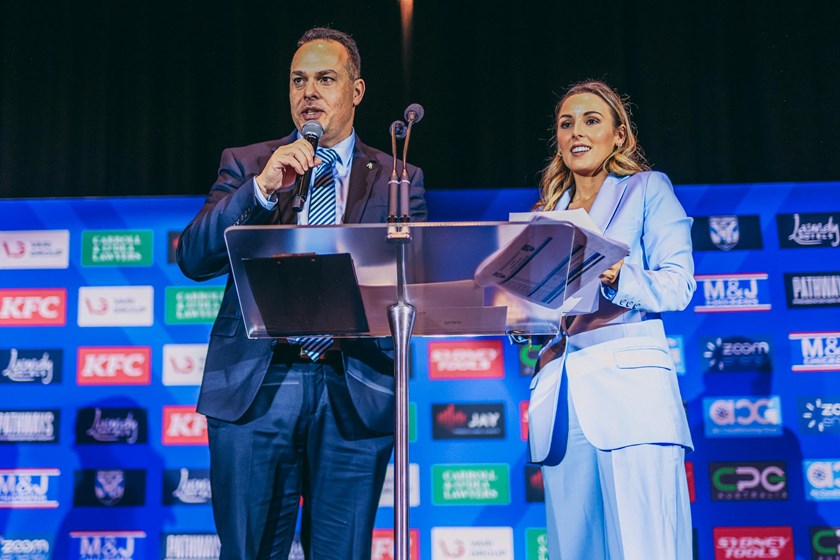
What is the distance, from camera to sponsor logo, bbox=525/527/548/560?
3.36 m

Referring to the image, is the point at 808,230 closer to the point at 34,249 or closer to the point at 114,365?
the point at 114,365

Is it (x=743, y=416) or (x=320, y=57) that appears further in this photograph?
(x=743, y=416)

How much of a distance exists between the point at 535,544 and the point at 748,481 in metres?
0.94

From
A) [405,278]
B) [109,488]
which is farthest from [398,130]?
[109,488]

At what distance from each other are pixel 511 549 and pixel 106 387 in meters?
1.88

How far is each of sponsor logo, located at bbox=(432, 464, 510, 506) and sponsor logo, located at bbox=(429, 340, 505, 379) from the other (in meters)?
0.39

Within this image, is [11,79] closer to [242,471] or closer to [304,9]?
[304,9]

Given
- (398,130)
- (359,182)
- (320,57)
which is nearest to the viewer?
(398,130)

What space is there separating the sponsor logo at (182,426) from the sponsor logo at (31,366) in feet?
1.70

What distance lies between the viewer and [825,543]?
11.0 ft

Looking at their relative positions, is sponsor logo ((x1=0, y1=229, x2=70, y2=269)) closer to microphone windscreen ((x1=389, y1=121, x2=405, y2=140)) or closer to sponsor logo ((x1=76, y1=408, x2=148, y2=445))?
sponsor logo ((x1=76, y1=408, x2=148, y2=445))

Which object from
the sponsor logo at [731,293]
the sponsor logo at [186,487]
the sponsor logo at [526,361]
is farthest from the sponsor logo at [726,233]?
the sponsor logo at [186,487]

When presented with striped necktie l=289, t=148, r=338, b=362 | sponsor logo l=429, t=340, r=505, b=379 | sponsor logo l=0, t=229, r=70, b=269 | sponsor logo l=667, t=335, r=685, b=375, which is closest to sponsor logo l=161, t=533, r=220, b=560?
sponsor logo l=429, t=340, r=505, b=379

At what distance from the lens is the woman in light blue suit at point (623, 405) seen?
2.06m
